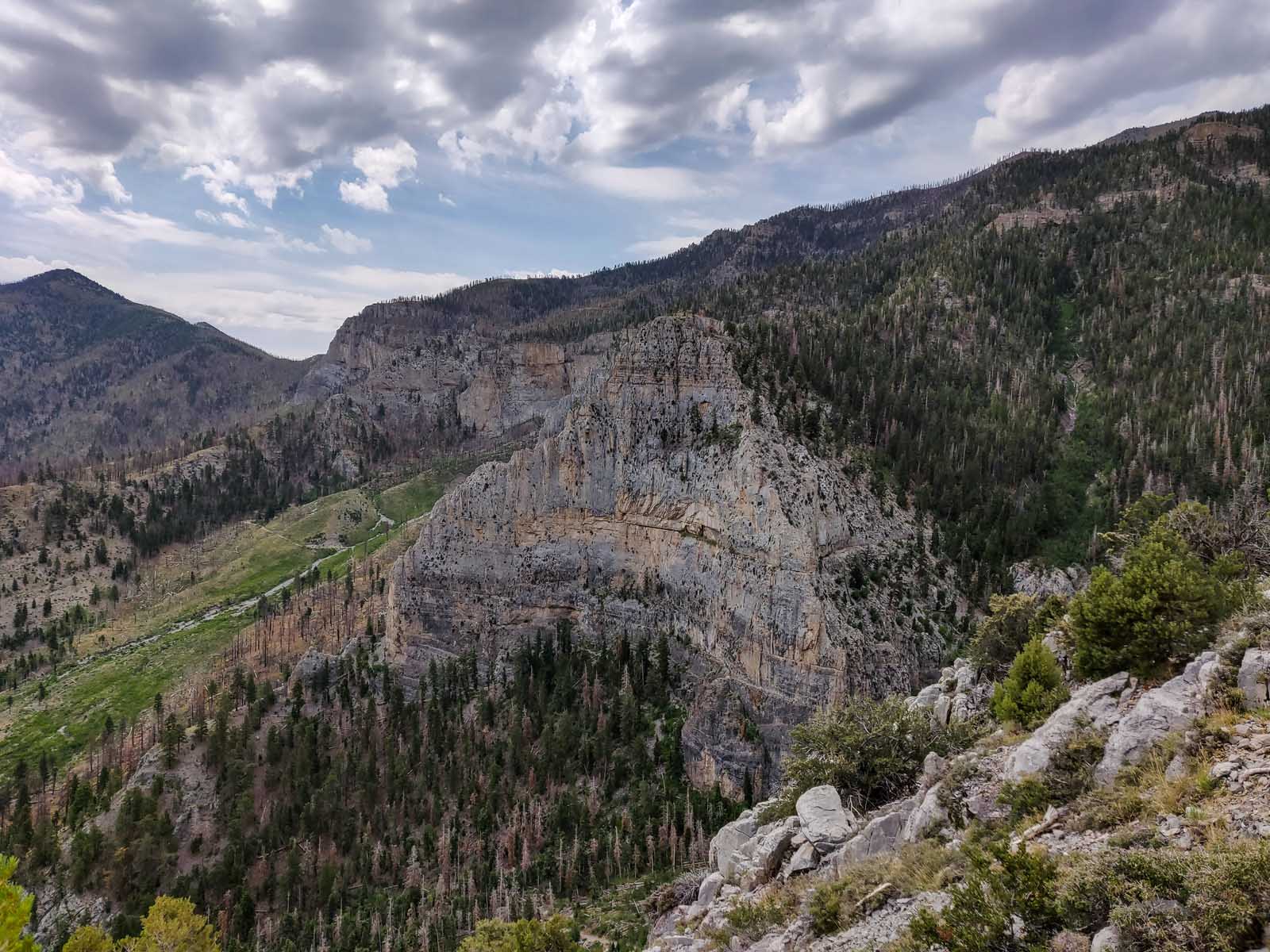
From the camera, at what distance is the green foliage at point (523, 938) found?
3156 centimetres

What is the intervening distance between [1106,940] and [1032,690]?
16.6 m

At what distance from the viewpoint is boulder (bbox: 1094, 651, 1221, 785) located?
18312mm

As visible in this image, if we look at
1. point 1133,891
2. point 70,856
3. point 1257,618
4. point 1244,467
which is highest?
point 1257,618

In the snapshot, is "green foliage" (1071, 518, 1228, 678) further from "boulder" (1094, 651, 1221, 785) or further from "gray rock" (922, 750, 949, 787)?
"gray rock" (922, 750, 949, 787)

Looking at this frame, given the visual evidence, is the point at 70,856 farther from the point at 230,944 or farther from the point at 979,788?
the point at 979,788

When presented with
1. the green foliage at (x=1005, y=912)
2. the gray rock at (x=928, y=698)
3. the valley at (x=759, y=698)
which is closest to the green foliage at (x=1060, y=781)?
the valley at (x=759, y=698)

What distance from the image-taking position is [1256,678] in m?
17.4

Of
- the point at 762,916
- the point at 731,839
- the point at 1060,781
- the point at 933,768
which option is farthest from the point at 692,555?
the point at 1060,781

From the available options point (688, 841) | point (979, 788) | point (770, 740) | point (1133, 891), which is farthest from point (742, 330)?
point (1133, 891)

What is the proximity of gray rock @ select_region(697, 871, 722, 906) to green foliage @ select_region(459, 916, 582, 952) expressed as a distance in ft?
22.3

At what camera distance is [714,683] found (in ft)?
251

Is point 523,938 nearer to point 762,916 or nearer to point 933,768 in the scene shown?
point 762,916

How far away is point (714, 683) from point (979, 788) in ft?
183

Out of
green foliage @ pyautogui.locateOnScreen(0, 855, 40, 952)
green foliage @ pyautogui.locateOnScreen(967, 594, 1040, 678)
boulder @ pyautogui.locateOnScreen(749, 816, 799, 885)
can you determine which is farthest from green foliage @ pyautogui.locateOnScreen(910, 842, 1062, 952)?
green foliage @ pyautogui.locateOnScreen(967, 594, 1040, 678)
